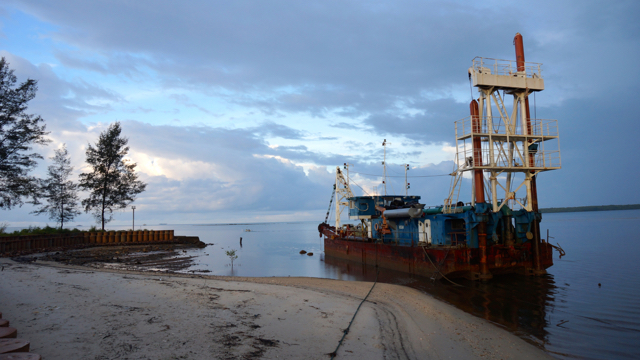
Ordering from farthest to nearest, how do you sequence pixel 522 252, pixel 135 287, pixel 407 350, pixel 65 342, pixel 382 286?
pixel 522 252 → pixel 382 286 → pixel 135 287 → pixel 407 350 → pixel 65 342

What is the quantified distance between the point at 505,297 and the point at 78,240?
141ft

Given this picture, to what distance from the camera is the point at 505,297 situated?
17.3 m

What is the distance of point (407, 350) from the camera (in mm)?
8484

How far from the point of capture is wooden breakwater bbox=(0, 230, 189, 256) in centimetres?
2759

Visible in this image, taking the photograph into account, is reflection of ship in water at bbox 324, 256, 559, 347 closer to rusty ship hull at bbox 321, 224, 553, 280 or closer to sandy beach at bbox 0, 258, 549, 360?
rusty ship hull at bbox 321, 224, 553, 280

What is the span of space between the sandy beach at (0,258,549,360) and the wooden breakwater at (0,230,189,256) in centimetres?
1800

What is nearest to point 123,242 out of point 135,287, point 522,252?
point 135,287

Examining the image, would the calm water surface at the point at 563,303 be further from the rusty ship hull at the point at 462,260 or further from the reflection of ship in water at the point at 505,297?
the rusty ship hull at the point at 462,260

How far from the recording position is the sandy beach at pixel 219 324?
6.93 metres

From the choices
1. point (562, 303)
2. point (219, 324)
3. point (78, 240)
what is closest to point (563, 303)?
point (562, 303)

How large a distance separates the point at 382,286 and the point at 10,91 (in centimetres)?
3253

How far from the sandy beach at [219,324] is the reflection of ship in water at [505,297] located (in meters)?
1.32

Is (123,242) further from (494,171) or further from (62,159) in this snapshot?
(494,171)

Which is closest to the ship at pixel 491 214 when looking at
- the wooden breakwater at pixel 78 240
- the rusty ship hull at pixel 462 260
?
the rusty ship hull at pixel 462 260
